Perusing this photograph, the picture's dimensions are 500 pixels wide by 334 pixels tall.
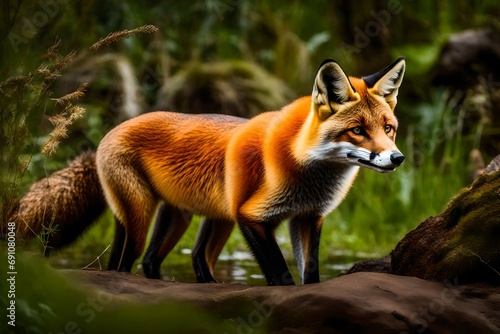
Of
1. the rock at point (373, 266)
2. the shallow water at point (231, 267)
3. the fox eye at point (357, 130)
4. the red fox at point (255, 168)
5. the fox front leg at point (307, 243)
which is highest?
the fox eye at point (357, 130)

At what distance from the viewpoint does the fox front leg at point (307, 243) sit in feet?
16.2

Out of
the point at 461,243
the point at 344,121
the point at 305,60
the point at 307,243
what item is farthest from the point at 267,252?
the point at 305,60

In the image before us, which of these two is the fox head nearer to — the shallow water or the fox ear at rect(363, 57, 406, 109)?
the fox ear at rect(363, 57, 406, 109)

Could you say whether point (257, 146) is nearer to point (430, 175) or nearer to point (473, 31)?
point (430, 175)

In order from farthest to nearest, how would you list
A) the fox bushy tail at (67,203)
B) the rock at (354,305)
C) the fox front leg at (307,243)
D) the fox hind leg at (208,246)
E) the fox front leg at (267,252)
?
1. the fox hind leg at (208,246)
2. the fox bushy tail at (67,203)
3. the fox front leg at (307,243)
4. the fox front leg at (267,252)
5. the rock at (354,305)

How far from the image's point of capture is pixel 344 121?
4531 millimetres

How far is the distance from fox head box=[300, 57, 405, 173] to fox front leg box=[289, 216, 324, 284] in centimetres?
59

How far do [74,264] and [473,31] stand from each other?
8202mm

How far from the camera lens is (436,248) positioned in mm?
4734

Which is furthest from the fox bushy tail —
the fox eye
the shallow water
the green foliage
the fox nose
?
the fox nose

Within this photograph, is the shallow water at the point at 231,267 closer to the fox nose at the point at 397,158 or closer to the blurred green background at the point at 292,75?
the blurred green background at the point at 292,75

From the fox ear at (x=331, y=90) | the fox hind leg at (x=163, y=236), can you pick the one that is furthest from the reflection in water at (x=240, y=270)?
the fox ear at (x=331, y=90)

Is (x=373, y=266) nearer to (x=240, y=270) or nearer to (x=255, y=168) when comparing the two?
(x=255, y=168)

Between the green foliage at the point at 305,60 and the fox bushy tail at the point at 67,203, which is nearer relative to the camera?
the fox bushy tail at the point at 67,203
